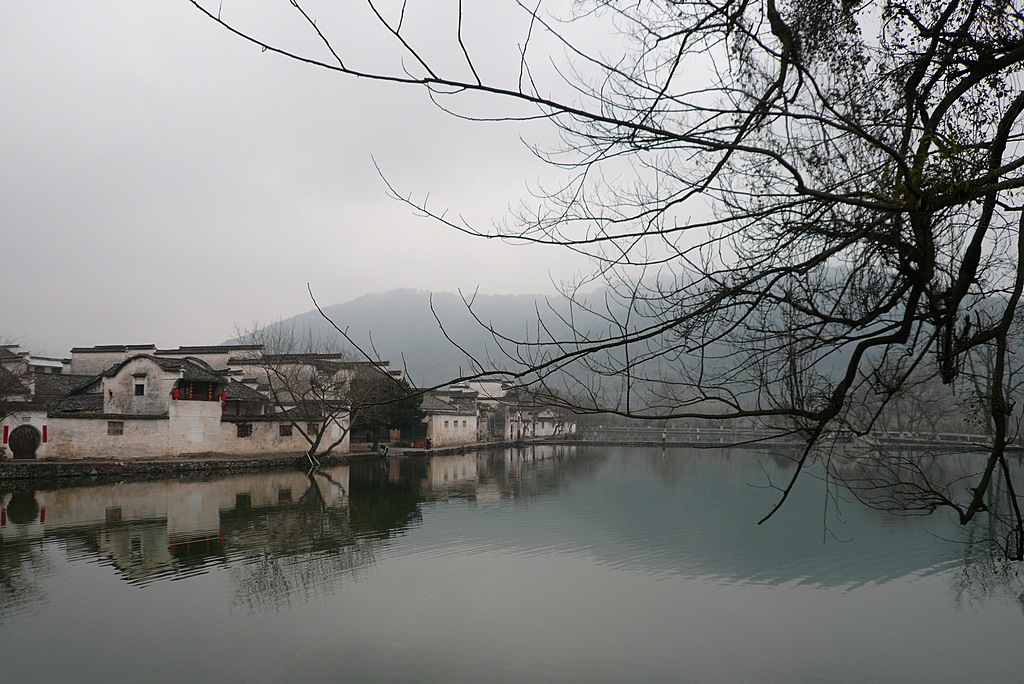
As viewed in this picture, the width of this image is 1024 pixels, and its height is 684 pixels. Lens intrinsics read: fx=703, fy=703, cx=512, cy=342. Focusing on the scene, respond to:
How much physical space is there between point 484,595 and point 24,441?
56.4 ft

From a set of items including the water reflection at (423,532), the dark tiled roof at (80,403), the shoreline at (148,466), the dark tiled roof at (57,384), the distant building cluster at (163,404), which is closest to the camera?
the water reflection at (423,532)

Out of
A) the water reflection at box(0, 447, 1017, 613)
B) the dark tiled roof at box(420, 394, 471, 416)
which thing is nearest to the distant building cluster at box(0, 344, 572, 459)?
the water reflection at box(0, 447, 1017, 613)

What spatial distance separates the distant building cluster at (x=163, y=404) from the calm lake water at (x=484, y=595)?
4491 millimetres

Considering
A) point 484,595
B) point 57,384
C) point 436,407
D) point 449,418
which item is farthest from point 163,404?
point 484,595

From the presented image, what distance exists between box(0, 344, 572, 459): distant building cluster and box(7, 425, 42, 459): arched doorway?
0.02 metres

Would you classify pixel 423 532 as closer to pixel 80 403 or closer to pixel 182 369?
pixel 182 369

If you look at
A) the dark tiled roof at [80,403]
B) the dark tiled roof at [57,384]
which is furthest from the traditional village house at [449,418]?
the dark tiled roof at [57,384]

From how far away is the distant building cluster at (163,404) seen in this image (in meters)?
20.1

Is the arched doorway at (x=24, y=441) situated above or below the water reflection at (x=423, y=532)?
above

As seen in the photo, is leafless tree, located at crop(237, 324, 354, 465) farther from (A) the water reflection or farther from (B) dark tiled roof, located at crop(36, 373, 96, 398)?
(B) dark tiled roof, located at crop(36, 373, 96, 398)

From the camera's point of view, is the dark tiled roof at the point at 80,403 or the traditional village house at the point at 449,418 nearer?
the dark tiled roof at the point at 80,403

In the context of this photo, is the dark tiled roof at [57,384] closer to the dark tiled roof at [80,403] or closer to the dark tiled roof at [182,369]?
the dark tiled roof at [80,403]

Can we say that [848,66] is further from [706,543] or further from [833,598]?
[706,543]

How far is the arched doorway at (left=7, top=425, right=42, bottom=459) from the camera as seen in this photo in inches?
770
